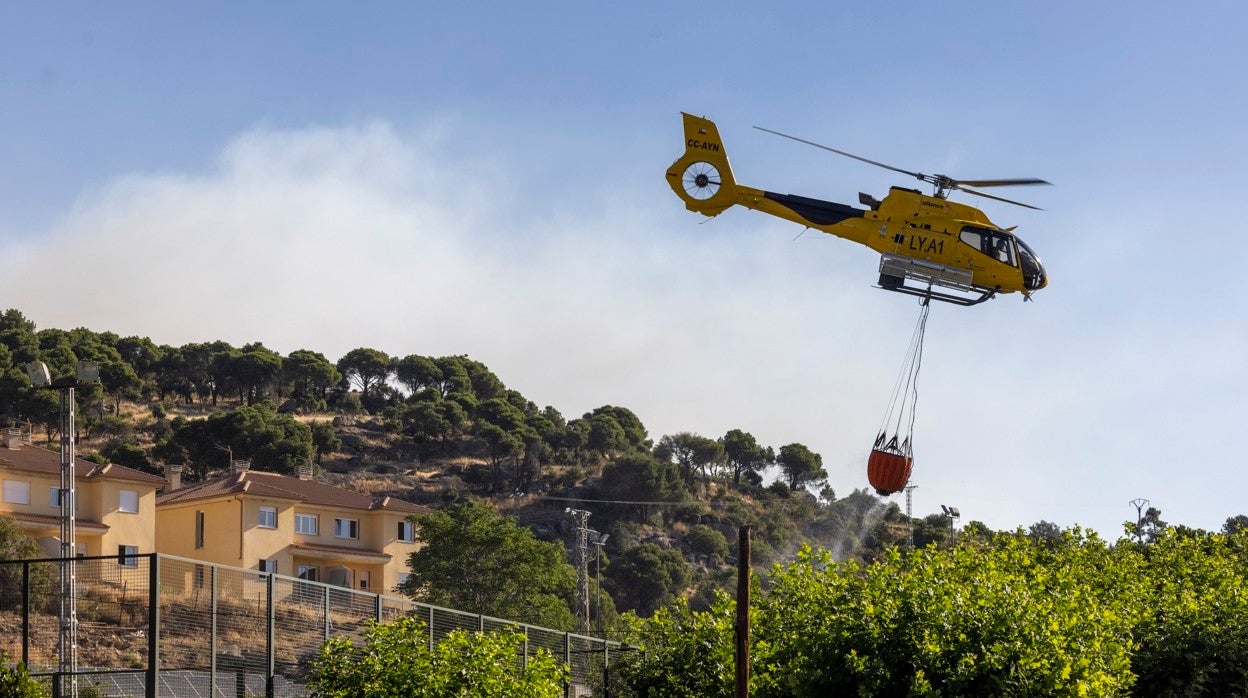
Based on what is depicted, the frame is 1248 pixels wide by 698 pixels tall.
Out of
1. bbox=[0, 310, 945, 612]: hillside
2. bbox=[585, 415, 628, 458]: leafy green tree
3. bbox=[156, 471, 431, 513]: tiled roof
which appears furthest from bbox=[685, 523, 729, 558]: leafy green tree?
bbox=[156, 471, 431, 513]: tiled roof

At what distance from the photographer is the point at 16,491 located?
6700 centimetres

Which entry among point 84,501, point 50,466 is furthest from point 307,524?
point 50,466

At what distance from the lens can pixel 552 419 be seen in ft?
477

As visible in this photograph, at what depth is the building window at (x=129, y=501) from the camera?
2788 inches

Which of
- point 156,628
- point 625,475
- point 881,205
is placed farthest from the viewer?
point 625,475

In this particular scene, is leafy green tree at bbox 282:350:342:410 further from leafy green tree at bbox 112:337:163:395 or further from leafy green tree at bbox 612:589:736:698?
leafy green tree at bbox 612:589:736:698

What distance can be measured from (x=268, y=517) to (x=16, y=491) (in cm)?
1277

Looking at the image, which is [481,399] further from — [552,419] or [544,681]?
[544,681]

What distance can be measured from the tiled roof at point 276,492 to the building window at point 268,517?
814 mm

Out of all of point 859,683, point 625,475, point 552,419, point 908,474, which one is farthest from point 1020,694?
point 552,419

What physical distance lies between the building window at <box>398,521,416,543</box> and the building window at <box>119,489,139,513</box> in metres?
16.1

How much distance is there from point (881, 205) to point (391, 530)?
5364cm

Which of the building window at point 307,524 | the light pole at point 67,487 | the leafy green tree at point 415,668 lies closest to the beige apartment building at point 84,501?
the building window at point 307,524

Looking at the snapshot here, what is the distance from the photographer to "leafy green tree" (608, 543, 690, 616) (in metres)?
106
